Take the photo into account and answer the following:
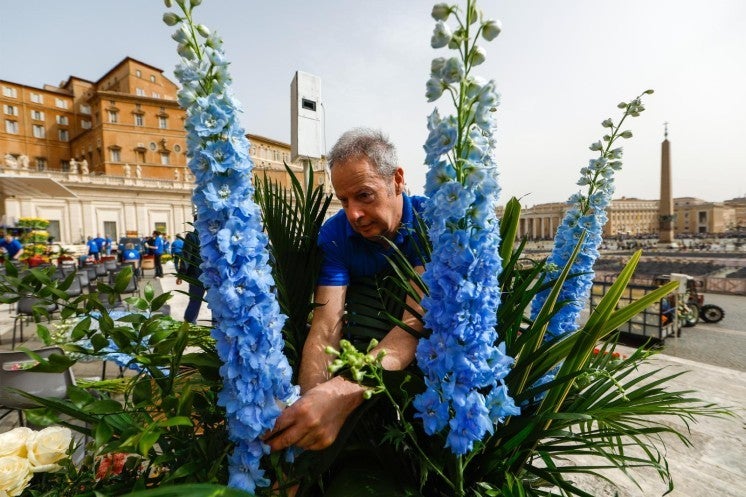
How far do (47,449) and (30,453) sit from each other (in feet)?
0.10

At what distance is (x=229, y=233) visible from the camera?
2.37 feet

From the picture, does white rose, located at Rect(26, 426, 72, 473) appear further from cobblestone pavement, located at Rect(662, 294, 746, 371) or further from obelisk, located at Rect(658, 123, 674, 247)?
obelisk, located at Rect(658, 123, 674, 247)

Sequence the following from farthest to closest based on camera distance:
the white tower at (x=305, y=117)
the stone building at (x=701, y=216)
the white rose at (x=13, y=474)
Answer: the stone building at (x=701, y=216), the white tower at (x=305, y=117), the white rose at (x=13, y=474)

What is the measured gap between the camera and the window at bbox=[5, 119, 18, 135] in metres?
40.7

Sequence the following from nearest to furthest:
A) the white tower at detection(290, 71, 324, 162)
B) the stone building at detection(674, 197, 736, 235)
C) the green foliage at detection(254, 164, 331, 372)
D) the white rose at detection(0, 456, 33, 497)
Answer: the white rose at detection(0, 456, 33, 497) → the green foliage at detection(254, 164, 331, 372) → the white tower at detection(290, 71, 324, 162) → the stone building at detection(674, 197, 736, 235)

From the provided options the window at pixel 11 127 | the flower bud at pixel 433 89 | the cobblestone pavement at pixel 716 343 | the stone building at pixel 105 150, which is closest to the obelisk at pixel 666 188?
the cobblestone pavement at pixel 716 343

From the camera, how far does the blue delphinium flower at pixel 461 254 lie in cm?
65

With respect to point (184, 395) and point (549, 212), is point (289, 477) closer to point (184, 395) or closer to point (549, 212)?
point (184, 395)

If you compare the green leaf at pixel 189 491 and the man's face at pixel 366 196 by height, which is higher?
the man's face at pixel 366 196

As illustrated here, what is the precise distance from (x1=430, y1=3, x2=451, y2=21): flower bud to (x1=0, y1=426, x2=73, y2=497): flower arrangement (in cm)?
125

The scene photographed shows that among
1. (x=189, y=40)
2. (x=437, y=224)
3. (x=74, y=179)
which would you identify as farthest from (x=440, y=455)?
(x=74, y=179)

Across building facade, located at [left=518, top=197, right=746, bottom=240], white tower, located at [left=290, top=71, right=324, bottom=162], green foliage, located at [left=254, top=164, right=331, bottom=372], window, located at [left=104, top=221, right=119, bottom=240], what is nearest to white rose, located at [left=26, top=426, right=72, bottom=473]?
green foliage, located at [left=254, top=164, right=331, bottom=372]

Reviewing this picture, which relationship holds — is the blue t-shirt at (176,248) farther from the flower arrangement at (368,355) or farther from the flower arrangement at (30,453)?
the flower arrangement at (30,453)

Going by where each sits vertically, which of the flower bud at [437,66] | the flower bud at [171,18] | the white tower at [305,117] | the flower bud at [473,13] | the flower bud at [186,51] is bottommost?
the flower bud at [437,66]
